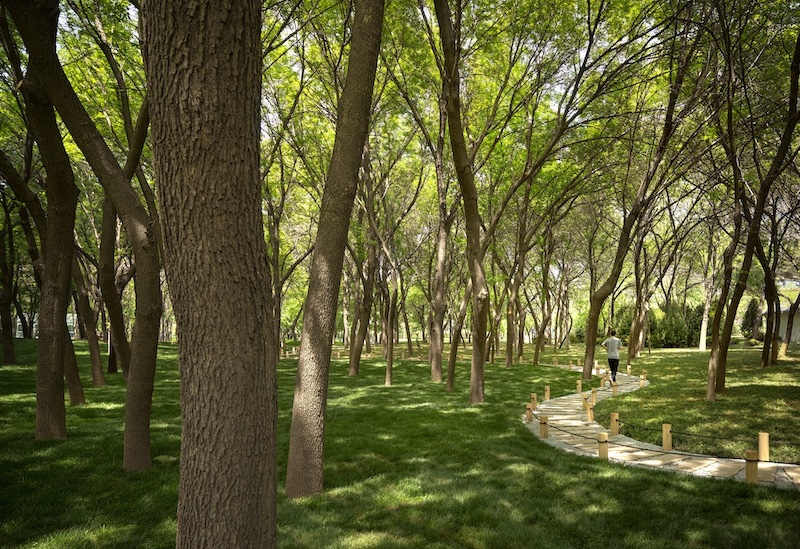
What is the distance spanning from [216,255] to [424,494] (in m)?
4.53

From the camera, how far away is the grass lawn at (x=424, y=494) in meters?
4.45

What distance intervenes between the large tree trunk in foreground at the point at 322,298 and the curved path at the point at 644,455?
15.1 ft

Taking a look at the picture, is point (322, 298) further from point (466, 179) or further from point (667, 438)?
point (667, 438)

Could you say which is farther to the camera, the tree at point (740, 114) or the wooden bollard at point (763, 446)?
the tree at point (740, 114)

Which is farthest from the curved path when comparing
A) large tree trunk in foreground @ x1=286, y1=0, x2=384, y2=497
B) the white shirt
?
the white shirt

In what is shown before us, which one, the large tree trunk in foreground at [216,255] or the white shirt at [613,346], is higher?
the large tree trunk in foreground at [216,255]

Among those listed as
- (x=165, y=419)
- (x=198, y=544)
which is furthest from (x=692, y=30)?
(x=165, y=419)

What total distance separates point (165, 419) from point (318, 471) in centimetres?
540

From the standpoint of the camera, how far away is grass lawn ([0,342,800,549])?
4449 mm

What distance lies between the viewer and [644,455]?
24.5 ft

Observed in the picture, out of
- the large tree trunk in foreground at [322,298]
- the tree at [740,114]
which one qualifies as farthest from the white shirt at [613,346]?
the large tree trunk in foreground at [322,298]

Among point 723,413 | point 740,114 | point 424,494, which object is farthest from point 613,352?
point 424,494

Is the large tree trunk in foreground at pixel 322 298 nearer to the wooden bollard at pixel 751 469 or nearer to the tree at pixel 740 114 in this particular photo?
the wooden bollard at pixel 751 469

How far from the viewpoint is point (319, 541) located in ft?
14.3
